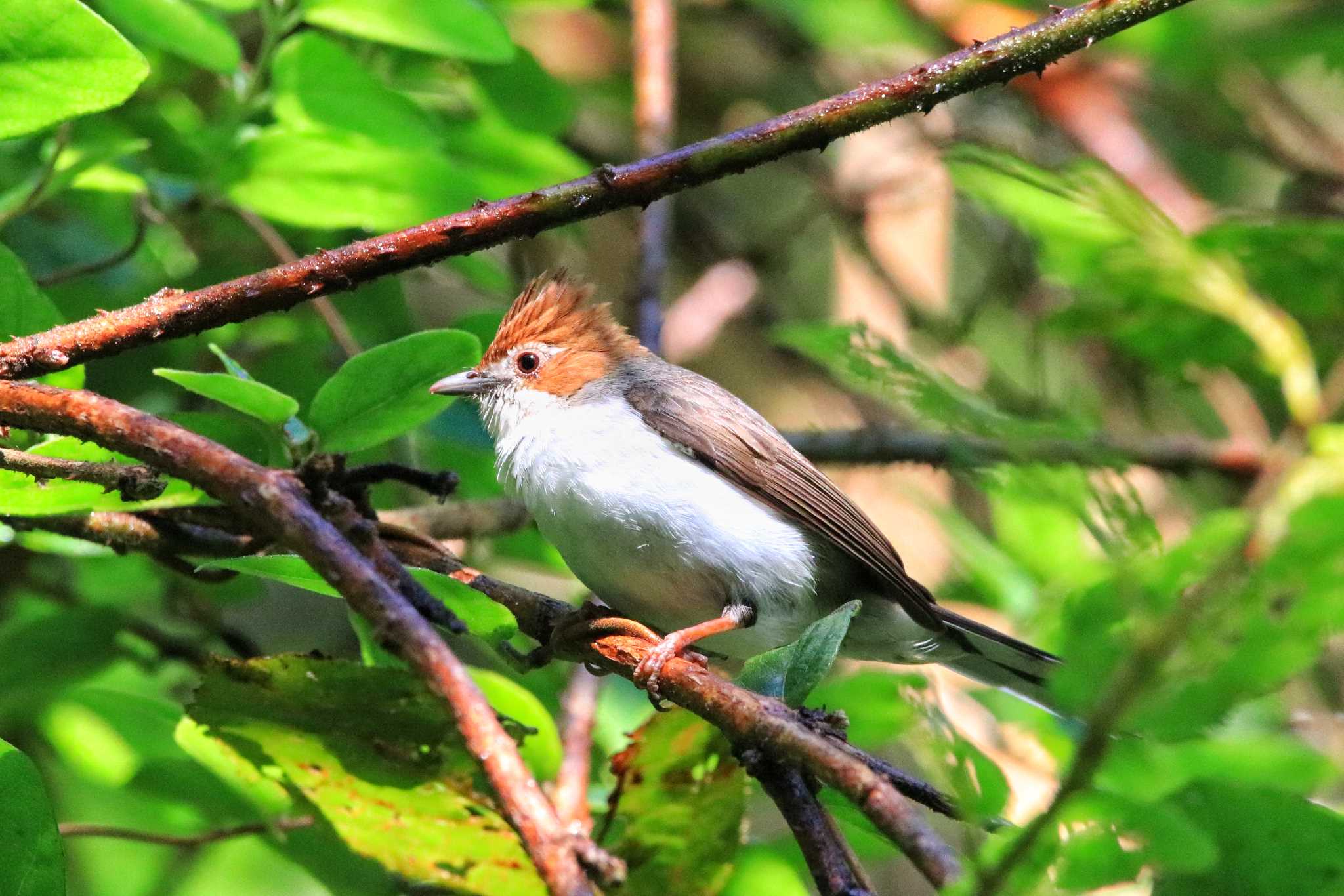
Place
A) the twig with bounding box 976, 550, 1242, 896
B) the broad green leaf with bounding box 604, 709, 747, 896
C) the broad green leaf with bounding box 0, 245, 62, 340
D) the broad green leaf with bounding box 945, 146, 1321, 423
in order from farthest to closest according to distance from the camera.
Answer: the broad green leaf with bounding box 604, 709, 747, 896, the broad green leaf with bounding box 0, 245, 62, 340, the broad green leaf with bounding box 945, 146, 1321, 423, the twig with bounding box 976, 550, 1242, 896

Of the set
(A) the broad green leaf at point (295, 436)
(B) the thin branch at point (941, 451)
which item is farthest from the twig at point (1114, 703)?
(B) the thin branch at point (941, 451)

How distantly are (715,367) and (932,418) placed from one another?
488 centimetres

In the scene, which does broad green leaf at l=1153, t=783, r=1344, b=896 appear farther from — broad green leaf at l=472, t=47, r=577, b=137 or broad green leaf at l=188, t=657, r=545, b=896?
broad green leaf at l=472, t=47, r=577, b=137

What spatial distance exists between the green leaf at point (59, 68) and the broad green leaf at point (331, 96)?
0.79 metres

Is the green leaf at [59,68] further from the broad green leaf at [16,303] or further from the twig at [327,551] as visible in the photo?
the twig at [327,551]

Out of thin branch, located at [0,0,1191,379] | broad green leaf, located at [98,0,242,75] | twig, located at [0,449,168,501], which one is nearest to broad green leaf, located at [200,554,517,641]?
twig, located at [0,449,168,501]

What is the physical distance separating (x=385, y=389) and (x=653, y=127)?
106 inches

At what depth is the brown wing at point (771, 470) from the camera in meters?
3.33

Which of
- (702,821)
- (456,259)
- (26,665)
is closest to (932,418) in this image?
(702,821)

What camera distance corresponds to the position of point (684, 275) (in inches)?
258

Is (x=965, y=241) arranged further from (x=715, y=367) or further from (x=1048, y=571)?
(x=1048, y=571)

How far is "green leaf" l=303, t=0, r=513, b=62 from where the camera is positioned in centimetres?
265

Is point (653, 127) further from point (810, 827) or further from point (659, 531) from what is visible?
point (810, 827)

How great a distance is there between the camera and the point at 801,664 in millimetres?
1785
